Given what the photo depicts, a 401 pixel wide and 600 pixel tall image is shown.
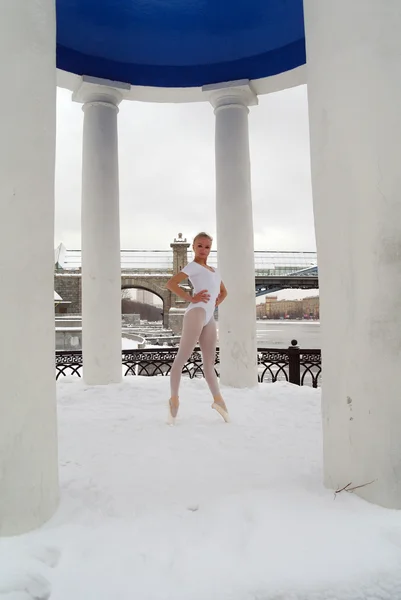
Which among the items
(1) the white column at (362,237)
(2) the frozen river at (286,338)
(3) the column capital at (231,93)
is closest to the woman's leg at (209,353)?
(1) the white column at (362,237)

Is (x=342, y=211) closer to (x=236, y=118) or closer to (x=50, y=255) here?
(x=50, y=255)

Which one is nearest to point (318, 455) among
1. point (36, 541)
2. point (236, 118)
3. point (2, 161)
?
point (36, 541)

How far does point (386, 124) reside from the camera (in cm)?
240

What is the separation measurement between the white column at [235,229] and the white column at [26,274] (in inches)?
193

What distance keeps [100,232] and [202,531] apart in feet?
→ 19.4

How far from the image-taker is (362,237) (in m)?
2.47

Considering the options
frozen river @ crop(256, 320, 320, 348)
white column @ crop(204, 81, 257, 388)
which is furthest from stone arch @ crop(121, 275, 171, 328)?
white column @ crop(204, 81, 257, 388)

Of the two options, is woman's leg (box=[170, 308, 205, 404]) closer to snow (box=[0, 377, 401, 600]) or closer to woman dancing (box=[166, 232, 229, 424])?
woman dancing (box=[166, 232, 229, 424])

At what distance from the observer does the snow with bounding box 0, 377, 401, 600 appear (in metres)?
1.78

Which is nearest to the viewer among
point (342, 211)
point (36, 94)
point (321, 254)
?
point (36, 94)

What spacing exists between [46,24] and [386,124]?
2.07 metres

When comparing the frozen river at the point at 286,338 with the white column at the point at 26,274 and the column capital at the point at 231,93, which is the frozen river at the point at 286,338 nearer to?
the column capital at the point at 231,93

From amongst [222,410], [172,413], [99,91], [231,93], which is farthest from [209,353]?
[99,91]

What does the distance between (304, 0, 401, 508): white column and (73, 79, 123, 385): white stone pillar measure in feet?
17.1
